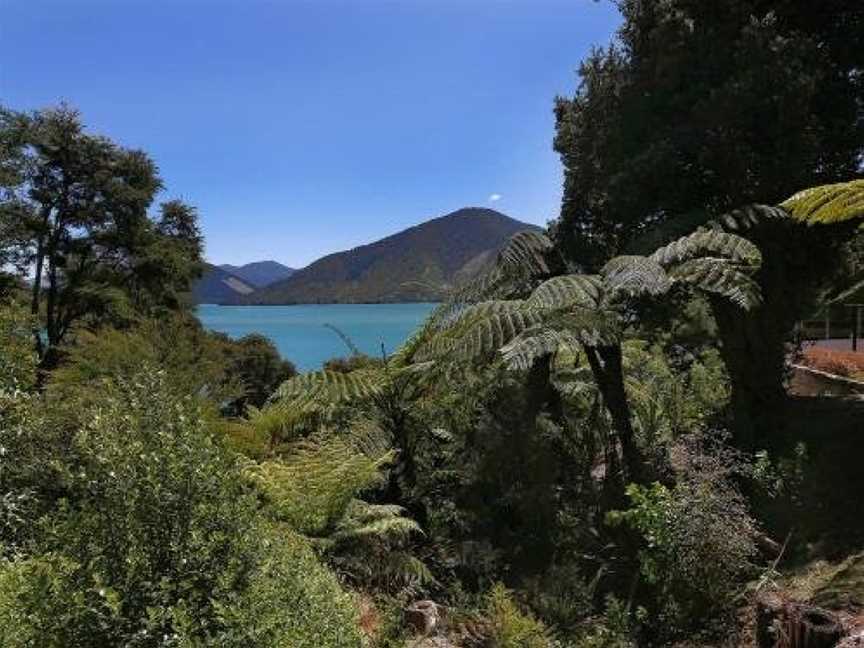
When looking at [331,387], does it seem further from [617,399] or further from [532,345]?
[617,399]

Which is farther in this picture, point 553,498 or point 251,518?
point 553,498

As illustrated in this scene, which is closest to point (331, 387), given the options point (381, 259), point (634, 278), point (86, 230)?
point (634, 278)

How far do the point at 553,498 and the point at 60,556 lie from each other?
382 centimetres

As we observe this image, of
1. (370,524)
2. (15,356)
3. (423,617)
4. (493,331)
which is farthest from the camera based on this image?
(493,331)

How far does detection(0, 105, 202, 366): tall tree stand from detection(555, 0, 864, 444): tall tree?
1557cm

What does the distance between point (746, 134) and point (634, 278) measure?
356 cm

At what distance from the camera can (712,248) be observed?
19.9 ft

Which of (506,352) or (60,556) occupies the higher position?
(506,352)

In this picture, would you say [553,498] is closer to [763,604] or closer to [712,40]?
[763,604]

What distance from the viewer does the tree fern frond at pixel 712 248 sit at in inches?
235

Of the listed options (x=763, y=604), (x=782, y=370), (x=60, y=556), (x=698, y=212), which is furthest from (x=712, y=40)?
(x=60, y=556)

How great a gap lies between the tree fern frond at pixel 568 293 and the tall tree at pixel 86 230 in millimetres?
17159

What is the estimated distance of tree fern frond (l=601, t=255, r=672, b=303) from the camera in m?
5.40

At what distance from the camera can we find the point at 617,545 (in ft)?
18.7
